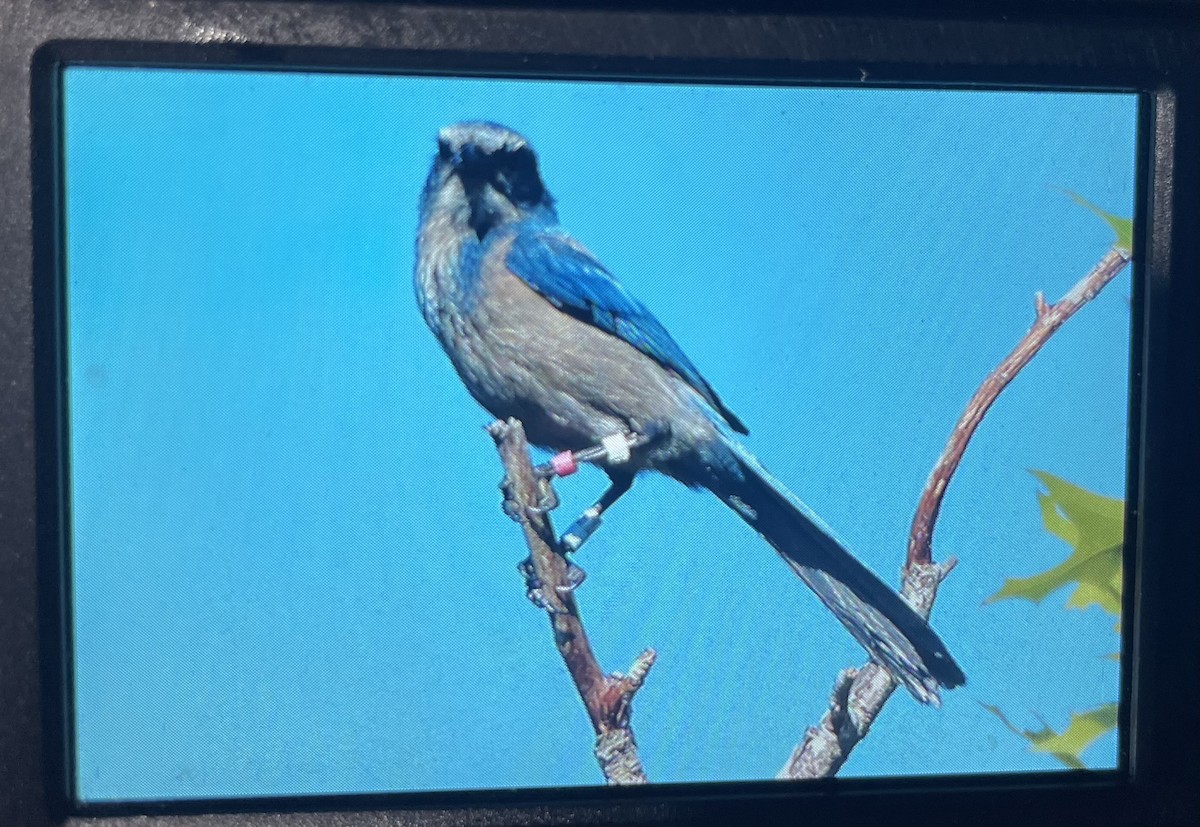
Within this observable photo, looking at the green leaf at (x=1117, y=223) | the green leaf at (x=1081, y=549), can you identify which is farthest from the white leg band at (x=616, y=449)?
the green leaf at (x=1117, y=223)

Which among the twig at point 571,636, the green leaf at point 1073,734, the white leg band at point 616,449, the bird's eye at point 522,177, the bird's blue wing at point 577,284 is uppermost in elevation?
the bird's eye at point 522,177

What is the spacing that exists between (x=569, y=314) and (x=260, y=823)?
0.55 meters

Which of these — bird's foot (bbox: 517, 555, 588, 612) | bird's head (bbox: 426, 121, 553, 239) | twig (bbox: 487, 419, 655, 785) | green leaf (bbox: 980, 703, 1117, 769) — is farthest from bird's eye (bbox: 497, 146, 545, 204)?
green leaf (bbox: 980, 703, 1117, 769)

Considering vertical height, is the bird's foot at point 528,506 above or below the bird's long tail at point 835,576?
above

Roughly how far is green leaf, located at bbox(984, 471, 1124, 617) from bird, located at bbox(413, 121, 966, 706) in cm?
12

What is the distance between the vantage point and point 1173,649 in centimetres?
100

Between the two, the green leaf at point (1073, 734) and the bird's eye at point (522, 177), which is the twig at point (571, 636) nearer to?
the bird's eye at point (522, 177)

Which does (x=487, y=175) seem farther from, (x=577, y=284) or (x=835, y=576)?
(x=835, y=576)

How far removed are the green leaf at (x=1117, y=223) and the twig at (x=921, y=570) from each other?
0.13 feet

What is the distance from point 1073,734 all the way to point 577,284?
662 mm

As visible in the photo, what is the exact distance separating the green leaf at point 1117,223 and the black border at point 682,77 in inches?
0.6

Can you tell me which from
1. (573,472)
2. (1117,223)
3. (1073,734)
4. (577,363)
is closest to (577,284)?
(577,363)

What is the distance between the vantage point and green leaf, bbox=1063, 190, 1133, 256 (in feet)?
3.24

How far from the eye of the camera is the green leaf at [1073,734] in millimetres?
993
